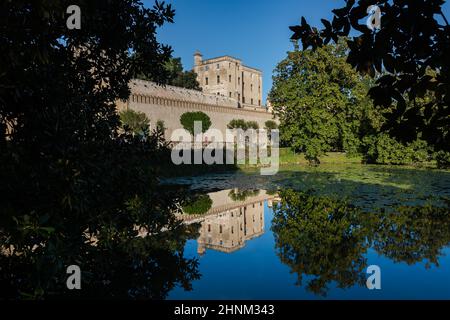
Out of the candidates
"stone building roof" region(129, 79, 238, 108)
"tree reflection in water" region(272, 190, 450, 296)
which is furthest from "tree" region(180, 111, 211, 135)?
→ "tree reflection in water" region(272, 190, 450, 296)

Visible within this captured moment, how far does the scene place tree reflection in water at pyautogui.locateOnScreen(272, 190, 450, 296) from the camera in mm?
5312

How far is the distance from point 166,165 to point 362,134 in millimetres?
20166

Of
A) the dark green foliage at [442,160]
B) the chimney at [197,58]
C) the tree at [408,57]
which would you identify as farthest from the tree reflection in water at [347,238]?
the chimney at [197,58]

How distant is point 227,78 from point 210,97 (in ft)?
49.1

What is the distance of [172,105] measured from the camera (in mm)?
41594

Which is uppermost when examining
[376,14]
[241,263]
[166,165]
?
[376,14]

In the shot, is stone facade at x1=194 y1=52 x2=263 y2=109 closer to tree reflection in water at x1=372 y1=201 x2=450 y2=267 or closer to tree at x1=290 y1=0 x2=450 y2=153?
tree reflection in water at x1=372 y1=201 x2=450 y2=267

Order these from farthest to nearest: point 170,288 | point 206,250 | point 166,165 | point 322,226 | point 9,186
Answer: point 166,165, point 322,226, point 206,250, point 170,288, point 9,186

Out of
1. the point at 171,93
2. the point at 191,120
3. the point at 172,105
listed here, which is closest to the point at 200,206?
the point at 191,120

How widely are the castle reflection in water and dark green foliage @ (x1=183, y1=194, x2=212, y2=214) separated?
0.18m

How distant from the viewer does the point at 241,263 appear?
591cm

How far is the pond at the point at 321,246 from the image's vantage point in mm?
4684

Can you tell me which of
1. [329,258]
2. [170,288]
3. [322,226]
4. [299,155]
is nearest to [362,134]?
[299,155]

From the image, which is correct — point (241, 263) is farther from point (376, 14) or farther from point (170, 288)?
point (376, 14)
